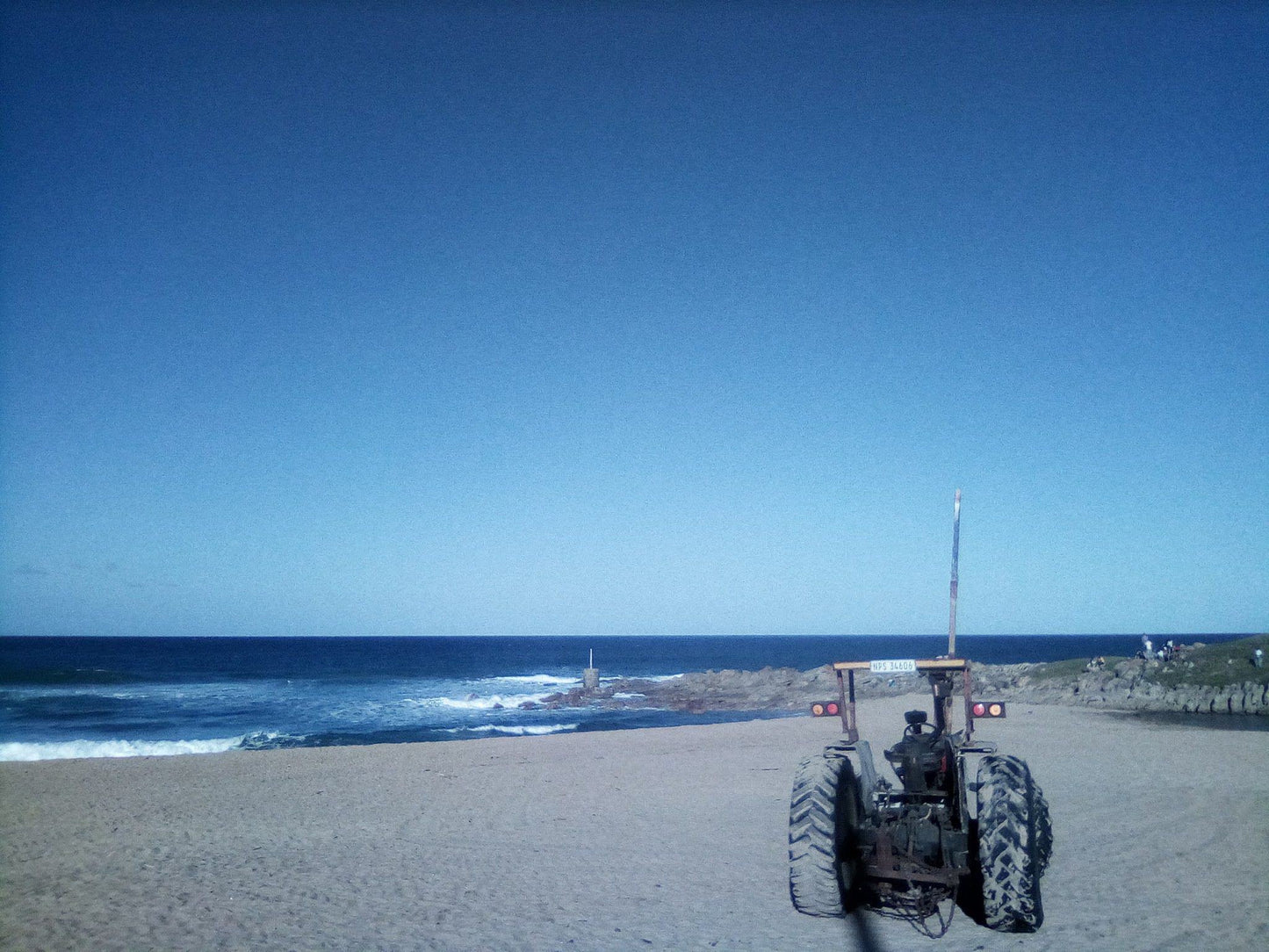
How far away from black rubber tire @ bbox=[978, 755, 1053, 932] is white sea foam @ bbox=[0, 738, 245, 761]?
24962 millimetres

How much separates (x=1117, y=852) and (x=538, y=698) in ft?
128

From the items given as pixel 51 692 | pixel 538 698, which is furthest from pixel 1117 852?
pixel 51 692

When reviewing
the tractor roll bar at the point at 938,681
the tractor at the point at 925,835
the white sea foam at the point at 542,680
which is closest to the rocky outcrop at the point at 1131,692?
the tractor roll bar at the point at 938,681

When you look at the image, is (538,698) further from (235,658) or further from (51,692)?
(235,658)

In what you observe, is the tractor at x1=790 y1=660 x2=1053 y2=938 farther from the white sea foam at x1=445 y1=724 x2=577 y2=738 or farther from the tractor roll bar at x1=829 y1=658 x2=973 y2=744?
the white sea foam at x1=445 y1=724 x2=577 y2=738

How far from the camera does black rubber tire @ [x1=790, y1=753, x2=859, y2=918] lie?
686cm

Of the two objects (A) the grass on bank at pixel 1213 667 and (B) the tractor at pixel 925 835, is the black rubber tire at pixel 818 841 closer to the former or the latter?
(B) the tractor at pixel 925 835

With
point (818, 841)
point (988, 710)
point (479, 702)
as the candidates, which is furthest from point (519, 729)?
point (988, 710)

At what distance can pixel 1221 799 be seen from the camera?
12.0m

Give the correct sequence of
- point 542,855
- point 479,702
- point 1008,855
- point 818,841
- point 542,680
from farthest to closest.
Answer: point 542,680 < point 479,702 < point 542,855 < point 818,841 < point 1008,855

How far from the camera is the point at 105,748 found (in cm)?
2684

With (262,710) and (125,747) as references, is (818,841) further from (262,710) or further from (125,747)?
(262,710)

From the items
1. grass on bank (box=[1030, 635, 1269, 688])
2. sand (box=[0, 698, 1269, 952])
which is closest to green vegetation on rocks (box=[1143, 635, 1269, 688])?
grass on bank (box=[1030, 635, 1269, 688])

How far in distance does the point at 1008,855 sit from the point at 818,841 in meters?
1.47
